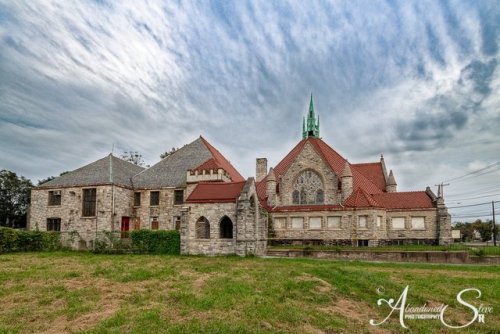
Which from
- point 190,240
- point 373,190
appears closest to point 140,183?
point 190,240

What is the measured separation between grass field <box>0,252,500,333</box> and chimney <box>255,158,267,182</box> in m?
25.8

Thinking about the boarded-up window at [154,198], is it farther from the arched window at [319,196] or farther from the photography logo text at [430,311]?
the photography logo text at [430,311]

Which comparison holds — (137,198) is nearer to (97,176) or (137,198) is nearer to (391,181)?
(97,176)

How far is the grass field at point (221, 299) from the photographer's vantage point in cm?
825

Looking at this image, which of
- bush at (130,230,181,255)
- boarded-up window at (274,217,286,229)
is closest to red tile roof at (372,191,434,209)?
boarded-up window at (274,217,286,229)

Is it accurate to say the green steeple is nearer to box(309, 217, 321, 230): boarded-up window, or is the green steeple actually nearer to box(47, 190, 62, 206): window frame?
box(309, 217, 321, 230): boarded-up window

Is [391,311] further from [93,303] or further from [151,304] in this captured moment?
[93,303]

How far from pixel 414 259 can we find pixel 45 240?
85.4ft

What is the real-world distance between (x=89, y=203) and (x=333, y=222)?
22042mm

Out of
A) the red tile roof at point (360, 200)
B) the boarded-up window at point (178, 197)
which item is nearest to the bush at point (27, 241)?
the boarded-up window at point (178, 197)

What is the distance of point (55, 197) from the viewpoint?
34125 millimetres

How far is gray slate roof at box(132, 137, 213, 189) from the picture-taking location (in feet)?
115

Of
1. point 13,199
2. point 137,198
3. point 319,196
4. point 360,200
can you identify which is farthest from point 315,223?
point 13,199

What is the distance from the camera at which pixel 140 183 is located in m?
35.7
